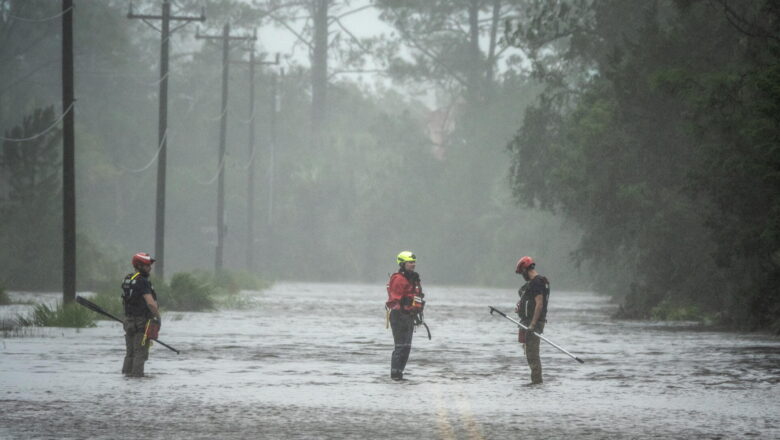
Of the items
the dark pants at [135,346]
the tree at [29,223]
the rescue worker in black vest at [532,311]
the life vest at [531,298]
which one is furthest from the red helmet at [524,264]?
the tree at [29,223]

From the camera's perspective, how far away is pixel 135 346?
57.5 ft

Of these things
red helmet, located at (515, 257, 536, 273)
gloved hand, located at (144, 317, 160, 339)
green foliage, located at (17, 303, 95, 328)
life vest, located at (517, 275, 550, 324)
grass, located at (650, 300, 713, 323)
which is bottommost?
grass, located at (650, 300, 713, 323)

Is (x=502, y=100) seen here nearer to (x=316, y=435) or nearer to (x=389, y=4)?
(x=389, y=4)

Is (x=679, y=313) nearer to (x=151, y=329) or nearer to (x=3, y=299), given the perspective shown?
(x=3, y=299)

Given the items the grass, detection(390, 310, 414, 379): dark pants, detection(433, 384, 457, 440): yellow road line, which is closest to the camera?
detection(433, 384, 457, 440): yellow road line

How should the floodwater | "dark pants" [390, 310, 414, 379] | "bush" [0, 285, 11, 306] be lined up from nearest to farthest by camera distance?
the floodwater < "dark pants" [390, 310, 414, 379] < "bush" [0, 285, 11, 306]

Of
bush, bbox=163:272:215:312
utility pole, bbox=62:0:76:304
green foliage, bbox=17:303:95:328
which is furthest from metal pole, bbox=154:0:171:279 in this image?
green foliage, bbox=17:303:95:328

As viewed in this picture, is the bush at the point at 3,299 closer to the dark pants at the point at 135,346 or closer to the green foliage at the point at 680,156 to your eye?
the green foliage at the point at 680,156

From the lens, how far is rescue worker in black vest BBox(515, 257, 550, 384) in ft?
56.4

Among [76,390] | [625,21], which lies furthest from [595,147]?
[76,390]

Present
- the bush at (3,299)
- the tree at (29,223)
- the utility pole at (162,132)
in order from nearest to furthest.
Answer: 1. the bush at (3,299)
2. the utility pole at (162,132)
3. the tree at (29,223)

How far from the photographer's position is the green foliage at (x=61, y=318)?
28164mm

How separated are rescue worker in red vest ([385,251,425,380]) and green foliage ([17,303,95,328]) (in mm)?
12300

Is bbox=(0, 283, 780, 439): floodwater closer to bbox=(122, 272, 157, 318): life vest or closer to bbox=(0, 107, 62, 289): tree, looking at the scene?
bbox=(122, 272, 157, 318): life vest
